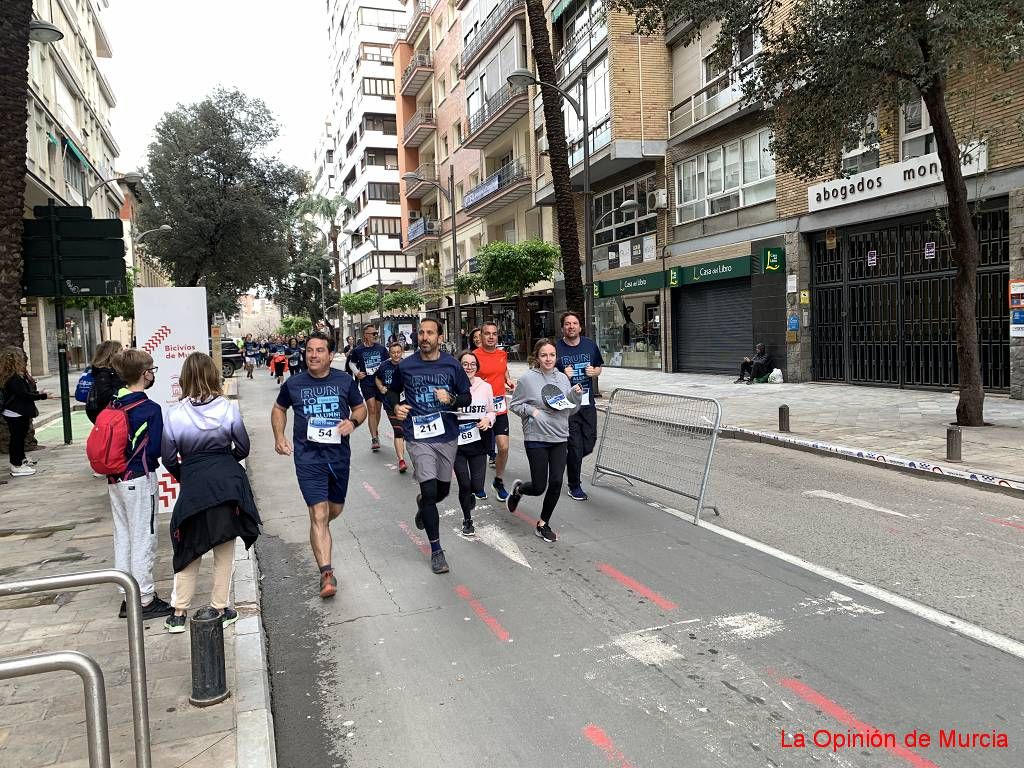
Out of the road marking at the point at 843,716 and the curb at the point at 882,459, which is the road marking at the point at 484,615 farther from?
the curb at the point at 882,459

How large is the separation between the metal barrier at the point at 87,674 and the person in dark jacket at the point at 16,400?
8.87m

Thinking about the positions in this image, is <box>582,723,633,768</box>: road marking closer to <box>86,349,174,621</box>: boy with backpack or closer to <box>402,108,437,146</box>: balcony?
<box>86,349,174,621</box>: boy with backpack

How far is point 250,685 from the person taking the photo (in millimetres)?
3656

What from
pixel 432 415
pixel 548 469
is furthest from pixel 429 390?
pixel 548 469

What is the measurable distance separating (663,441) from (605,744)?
4752mm

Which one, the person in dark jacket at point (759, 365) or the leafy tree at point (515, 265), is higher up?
the leafy tree at point (515, 265)

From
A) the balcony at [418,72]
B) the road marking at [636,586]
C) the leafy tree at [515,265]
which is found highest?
the balcony at [418,72]

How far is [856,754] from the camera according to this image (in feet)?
10.1

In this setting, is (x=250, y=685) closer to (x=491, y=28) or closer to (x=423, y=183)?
(x=491, y=28)

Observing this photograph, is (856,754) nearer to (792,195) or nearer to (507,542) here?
(507,542)

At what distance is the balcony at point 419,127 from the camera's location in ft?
156

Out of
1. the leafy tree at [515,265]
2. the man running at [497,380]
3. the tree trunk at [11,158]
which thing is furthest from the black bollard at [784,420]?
the leafy tree at [515,265]

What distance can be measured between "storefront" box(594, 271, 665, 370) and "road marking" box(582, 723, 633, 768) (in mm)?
22604

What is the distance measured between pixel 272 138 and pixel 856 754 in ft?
113
